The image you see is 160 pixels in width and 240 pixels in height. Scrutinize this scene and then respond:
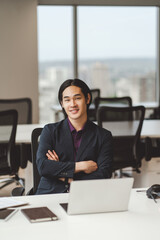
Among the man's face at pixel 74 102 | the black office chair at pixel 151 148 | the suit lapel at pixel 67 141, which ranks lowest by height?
the black office chair at pixel 151 148

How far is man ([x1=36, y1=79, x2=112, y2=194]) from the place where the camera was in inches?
109

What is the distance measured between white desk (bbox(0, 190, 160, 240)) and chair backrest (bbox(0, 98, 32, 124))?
133 inches

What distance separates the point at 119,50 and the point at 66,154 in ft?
22.0

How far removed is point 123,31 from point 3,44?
8.10 feet

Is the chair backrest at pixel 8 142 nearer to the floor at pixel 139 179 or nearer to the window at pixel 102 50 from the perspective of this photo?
the floor at pixel 139 179

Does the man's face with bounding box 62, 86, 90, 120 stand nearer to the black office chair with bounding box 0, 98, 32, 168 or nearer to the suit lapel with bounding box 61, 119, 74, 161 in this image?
the suit lapel with bounding box 61, 119, 74, 161

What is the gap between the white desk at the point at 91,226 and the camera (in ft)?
6.10

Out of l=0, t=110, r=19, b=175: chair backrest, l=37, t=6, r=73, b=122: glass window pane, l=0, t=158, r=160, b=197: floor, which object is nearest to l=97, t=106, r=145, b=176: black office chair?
l=0, t=158, r=160, b=197: floor

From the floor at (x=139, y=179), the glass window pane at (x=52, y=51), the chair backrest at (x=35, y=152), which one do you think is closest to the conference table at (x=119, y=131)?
the floor at (x=139, y=179)

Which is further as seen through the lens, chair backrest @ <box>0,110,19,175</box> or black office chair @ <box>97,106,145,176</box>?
black office chair @ <box>97,106,145,176</box>

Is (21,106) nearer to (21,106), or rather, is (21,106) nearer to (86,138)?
(21,106)

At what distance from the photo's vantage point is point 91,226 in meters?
1.98

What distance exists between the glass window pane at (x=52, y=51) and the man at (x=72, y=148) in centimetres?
605

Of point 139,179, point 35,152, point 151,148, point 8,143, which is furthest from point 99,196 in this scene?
point 139,179
